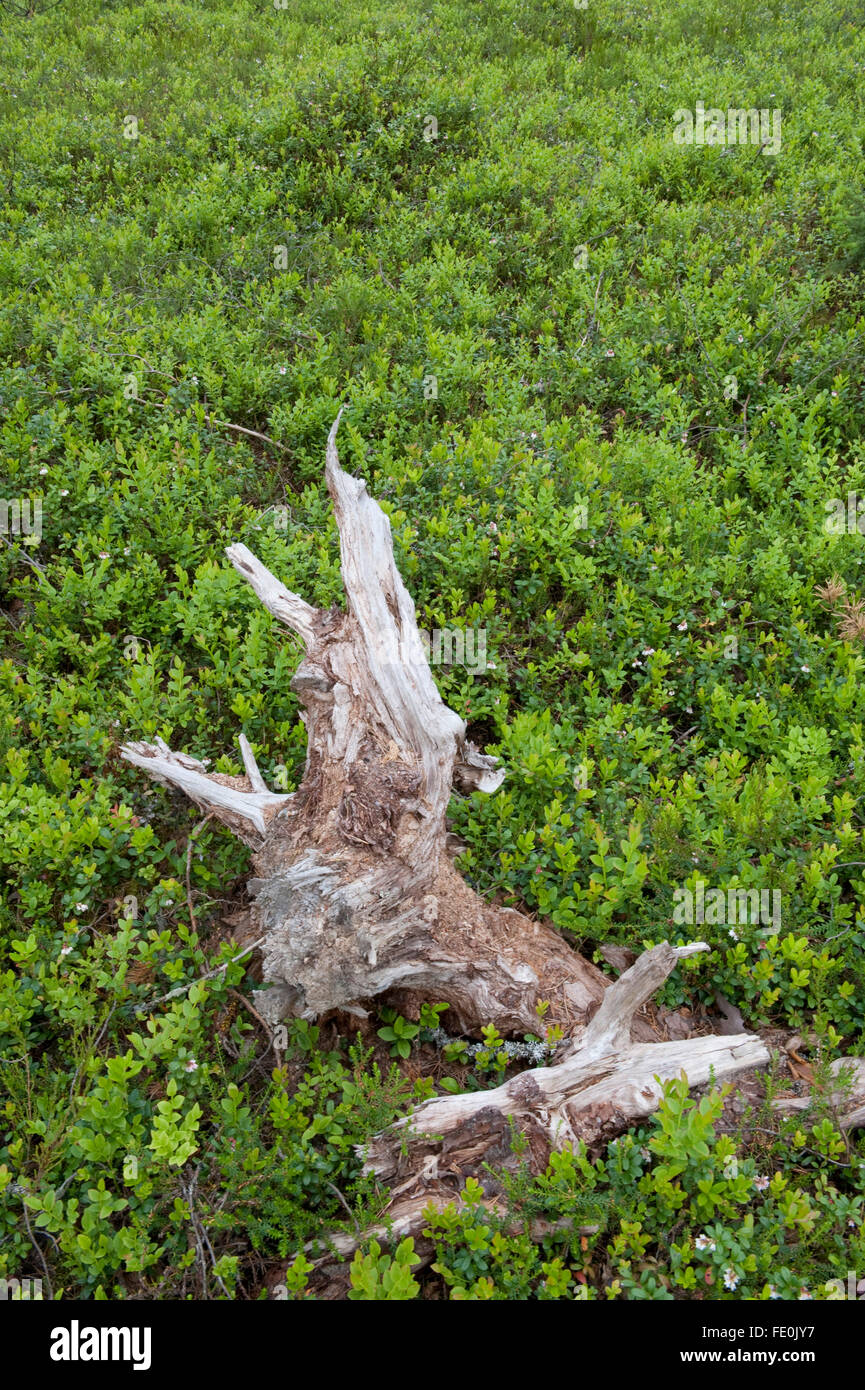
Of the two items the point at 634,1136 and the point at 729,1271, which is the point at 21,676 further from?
the point at 729,1271

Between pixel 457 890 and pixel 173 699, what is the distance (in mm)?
2447

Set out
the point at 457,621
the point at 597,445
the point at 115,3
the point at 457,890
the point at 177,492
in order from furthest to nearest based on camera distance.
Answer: the point at 115,3, the point at 597,445, the point at 177,492, the point at 457,621, the point at 457,890

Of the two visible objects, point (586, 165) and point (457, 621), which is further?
point (586, 165)

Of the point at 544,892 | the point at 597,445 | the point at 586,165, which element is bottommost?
the point at 544,892

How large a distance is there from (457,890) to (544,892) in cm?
53

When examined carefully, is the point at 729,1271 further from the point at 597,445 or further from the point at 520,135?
the point at 520,135

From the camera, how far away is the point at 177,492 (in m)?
7.62

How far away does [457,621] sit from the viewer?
6617 mm

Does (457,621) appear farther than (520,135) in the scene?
No

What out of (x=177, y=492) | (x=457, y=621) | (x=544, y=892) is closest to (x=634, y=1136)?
(x=544, y=892)

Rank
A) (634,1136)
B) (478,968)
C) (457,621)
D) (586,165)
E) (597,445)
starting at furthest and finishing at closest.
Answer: (586,165) → (597,445) → (457,621) → (478,968) → (634,1136)

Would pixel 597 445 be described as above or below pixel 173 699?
above
